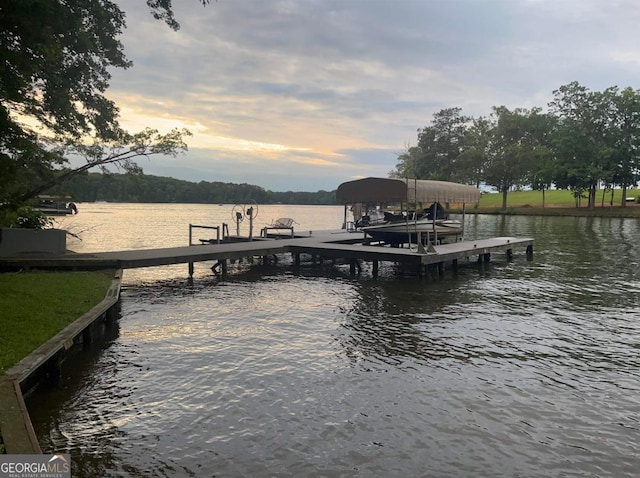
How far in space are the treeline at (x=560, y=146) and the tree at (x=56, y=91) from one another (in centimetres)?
4191

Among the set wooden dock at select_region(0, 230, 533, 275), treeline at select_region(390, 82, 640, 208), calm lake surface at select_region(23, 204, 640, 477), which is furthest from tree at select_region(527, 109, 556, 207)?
calm lake surface at select_region(23, 204, 640, 477)

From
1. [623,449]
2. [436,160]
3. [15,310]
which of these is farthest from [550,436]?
[436,160]

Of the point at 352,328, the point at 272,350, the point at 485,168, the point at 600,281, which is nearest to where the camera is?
the point at 272,350

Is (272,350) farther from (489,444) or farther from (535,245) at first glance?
(535,245)

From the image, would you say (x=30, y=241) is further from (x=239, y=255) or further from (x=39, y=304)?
(x=239, y=255)

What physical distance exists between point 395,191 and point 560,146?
194ft

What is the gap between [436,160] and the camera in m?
91.0

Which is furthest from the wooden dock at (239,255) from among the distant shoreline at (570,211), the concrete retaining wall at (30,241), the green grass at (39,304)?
the distant shoreline at (570,211)

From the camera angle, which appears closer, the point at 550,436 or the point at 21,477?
the point at 21,477

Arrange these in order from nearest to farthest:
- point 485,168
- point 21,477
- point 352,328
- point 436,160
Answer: point 21,477 < point 352,328 < point 485,168 < point 436,160

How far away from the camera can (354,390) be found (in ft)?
24.5

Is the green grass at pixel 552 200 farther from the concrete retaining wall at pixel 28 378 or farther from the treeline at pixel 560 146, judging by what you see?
the concrete retaining wall at pixel 28 378

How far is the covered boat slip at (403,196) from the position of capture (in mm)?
19312

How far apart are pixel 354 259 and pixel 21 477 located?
1659 centimetres
